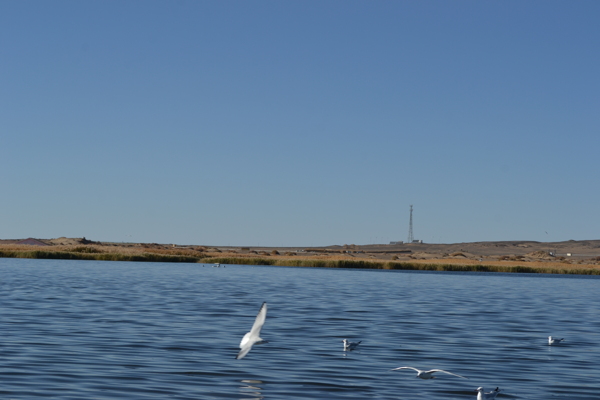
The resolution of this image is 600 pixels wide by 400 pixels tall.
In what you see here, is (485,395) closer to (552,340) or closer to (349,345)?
(349,345)

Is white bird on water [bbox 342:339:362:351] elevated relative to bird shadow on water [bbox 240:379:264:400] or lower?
elevated

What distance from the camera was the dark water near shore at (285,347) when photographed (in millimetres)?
17375

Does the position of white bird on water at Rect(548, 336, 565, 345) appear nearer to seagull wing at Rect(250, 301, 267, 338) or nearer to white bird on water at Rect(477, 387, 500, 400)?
white bird on water at Rect(477, 387, 500, 400)

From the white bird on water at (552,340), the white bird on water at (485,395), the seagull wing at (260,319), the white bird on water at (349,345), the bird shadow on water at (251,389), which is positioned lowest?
the bird shadow on water at (251,389)

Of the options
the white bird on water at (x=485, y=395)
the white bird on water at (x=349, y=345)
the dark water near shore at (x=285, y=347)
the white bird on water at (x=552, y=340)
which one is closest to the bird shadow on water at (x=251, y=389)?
the dark water near shore at (x=285, y=347)

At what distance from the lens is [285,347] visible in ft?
77.6


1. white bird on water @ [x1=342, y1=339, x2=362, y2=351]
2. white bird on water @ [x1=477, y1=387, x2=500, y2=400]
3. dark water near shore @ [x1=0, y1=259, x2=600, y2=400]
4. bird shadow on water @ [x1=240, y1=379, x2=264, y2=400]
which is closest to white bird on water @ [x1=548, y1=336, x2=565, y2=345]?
dark water near shore @ [x1=0, y1=259, x2=600, y2=400]

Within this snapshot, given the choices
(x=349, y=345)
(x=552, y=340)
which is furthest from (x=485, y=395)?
(x=552, y=340)

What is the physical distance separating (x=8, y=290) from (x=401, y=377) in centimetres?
3157

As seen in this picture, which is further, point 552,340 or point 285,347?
point 552,340

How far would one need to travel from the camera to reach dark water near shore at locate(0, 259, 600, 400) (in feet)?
57.0

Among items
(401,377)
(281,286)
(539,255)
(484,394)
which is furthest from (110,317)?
(539,255)

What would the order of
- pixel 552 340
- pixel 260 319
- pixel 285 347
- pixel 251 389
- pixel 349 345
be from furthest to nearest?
pixel 552 340 < pixel 285 347 < pixel 349 345 < pixel 251 389 < pixel 260 319

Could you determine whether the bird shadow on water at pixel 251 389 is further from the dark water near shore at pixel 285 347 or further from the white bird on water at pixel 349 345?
the white bird on water at pixel 349 345
